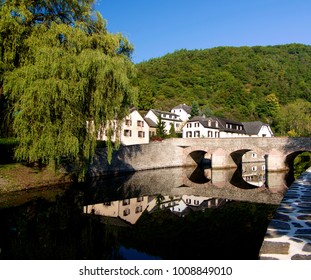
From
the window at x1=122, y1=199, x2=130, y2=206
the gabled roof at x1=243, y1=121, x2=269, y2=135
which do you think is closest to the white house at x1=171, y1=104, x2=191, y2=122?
the gabled roof at x1=243, y1=121, x2=269, y2=135

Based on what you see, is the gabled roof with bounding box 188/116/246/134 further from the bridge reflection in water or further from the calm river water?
the calm river water

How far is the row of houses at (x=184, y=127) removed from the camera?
130ft

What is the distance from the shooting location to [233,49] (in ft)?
331

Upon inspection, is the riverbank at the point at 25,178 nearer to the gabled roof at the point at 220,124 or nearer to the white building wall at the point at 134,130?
the white building wall at the point at 134,130

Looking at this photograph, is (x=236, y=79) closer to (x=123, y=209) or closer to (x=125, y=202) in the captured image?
(x=125, y=202)

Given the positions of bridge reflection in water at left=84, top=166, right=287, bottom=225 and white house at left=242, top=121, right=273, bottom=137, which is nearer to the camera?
bridge reflection in water at left=84, top=166, right=287, bottom=225

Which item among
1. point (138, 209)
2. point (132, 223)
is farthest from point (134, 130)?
point (132, 223)

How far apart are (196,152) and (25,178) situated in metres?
24.0

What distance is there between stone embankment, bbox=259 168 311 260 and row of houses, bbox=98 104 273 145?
29.7 metres

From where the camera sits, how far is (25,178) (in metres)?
18.2

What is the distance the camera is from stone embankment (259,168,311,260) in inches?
161

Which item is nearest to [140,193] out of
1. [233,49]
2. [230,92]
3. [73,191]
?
[73,191]

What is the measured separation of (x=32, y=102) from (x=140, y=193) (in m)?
8.25

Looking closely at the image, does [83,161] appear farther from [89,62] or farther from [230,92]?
[230,92]
